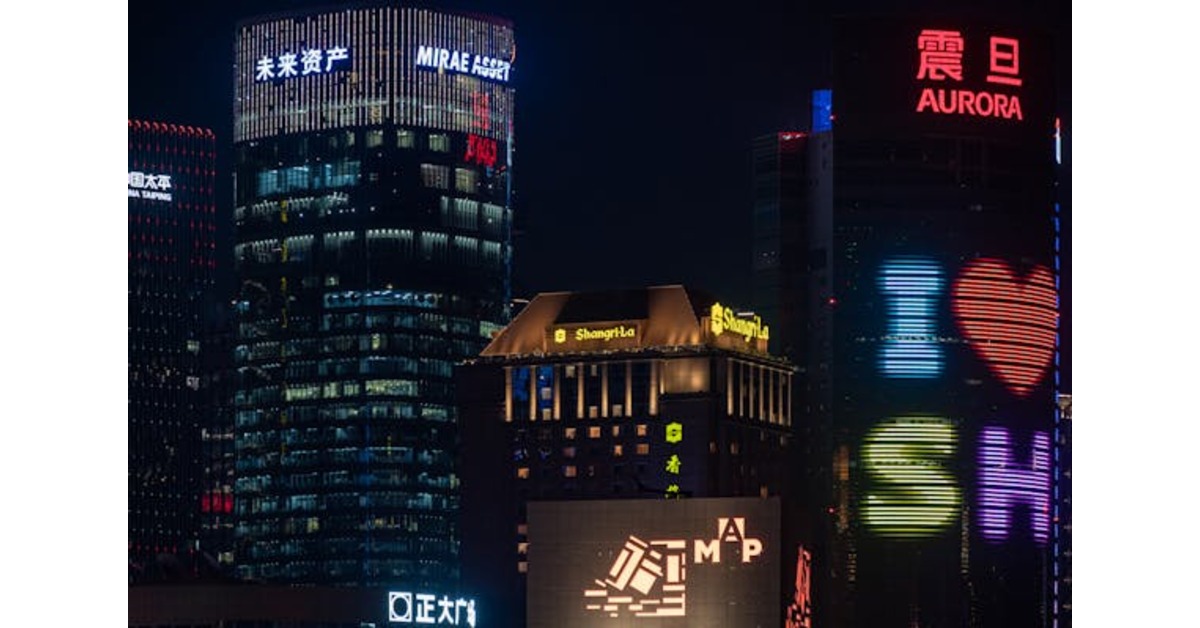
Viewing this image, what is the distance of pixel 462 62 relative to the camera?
164 m

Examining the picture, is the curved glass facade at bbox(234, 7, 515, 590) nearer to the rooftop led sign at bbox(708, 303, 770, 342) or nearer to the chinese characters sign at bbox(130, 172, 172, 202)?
the chinese characters sign at bbox(130, 172, 172, 202)

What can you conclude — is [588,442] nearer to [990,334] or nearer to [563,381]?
[563,381]

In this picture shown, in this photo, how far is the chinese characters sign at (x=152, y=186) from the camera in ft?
580

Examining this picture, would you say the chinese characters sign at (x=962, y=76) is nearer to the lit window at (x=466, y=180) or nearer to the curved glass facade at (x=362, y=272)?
the curved glass facade at (x=362, y=272)

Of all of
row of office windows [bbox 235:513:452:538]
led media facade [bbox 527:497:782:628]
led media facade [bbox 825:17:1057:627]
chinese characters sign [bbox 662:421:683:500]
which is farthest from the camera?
row of office windows [bbox 235:513:452:538]

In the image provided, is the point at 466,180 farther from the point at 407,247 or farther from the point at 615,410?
the point at 615,410

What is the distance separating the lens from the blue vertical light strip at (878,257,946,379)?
15150 cm

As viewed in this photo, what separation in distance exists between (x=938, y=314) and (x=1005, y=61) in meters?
14.3

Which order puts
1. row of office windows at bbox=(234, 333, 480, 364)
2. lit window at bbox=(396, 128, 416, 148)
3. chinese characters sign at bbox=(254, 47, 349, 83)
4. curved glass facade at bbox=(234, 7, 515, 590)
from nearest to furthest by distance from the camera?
curved glass facade at bbox=(234, 7, 515, 590), row of office windows at bbox=(234, 333, 480, 364), lit window at bbox=(396, 128, 416, 148), chinese characters sign at bbox=(254, 47, 349, 83)

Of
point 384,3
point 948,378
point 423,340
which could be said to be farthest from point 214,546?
point 948,378

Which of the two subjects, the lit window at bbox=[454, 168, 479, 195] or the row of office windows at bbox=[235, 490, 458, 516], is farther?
the lit window at bbox=[454, 168, 479, 195]

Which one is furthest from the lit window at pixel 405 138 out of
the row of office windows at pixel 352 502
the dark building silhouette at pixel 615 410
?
the dark building silhouette at pixel 615 410

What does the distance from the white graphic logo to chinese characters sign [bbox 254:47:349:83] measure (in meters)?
88.9

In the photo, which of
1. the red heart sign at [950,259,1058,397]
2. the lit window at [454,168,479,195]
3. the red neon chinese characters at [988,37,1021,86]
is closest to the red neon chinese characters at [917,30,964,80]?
the red neon chinese characters at [988,37,1021,86]
